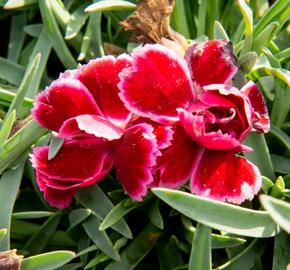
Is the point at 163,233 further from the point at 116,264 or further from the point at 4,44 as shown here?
the point at 4,44

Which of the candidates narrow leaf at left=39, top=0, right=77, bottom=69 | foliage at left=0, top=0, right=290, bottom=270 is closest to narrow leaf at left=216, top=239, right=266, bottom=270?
foliage at left=0, top=0, right=290, bottom=270

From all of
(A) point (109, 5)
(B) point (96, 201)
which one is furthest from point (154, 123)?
(A) point (109, 5)

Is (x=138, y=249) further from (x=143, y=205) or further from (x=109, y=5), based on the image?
(x=109, y=5)

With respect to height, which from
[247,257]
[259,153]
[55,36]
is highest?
[55,36]

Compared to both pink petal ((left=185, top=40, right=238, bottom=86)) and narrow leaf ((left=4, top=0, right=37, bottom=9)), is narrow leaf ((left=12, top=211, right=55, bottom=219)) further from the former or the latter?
narrow leaf ((left=4, top=0, right=37, bottom=9))

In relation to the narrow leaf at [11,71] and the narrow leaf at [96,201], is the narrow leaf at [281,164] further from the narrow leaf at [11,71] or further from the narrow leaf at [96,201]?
the narrow leaf at [11,71]

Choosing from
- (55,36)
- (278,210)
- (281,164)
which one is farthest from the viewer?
(55,36)

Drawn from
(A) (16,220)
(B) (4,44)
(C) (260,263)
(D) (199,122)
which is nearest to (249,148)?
(D) (199,122)
